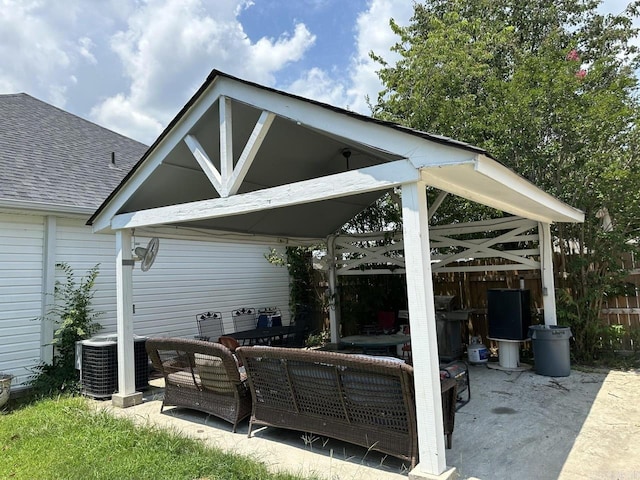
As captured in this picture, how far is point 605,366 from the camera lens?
625 cm

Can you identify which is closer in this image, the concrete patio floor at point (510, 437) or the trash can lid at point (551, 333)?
the concrete patio floor at point (510, 437)

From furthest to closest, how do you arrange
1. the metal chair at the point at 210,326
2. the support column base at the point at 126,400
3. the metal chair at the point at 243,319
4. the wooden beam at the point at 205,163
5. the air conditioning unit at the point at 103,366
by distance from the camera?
the metal chair at the point at 243,319
the metal chair at the point at 210,326
the air conditioning unit at the point at 103,366
the support column base at the point at 126,400
the wooden beam at the point at 205,163

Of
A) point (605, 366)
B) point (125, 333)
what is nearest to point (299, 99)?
point (125, 333)

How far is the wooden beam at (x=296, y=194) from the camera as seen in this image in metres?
3.14

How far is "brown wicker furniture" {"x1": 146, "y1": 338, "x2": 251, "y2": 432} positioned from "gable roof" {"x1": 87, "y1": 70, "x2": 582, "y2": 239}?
137cm

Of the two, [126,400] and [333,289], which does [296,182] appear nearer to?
[126,400]

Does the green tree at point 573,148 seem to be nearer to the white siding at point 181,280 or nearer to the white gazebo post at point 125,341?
the white siding at point 181,280

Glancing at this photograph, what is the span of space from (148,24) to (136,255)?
4.58m

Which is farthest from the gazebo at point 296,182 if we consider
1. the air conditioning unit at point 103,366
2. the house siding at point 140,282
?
the house siding at point 140,282

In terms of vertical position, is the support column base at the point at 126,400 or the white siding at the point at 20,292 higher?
the white siding at the point at 20,292

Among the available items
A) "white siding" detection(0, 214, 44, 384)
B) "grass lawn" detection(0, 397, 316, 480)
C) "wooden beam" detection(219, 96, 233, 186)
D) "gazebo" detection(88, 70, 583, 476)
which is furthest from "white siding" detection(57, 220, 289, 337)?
"wooden beam" detection(219, 96, 233, 186)

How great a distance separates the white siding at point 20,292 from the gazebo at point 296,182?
1302 mm

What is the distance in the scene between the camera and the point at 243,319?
898 cm

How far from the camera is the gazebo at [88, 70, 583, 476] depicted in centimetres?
295
